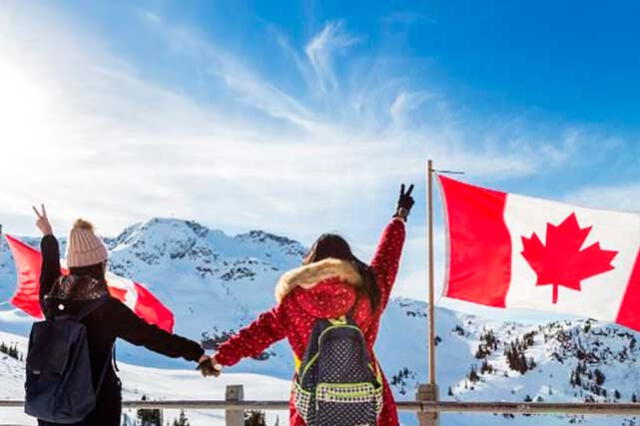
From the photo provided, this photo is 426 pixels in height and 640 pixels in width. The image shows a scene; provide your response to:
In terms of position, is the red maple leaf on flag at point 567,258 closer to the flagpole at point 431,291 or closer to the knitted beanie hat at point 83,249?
the flagpole at point 431,291

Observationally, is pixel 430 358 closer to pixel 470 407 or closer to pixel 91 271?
pixel 470 407

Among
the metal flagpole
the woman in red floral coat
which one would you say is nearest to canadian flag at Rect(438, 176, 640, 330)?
the metal flagpole

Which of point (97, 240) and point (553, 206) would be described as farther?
point (553, 206)

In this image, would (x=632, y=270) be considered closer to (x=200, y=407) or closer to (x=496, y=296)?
(x=496, y=296)

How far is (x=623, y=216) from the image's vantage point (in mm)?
5445

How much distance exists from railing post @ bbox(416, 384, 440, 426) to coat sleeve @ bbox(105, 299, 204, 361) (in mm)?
2020

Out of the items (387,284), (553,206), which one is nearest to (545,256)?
(553,206)

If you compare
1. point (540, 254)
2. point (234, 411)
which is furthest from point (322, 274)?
point (540, 254)

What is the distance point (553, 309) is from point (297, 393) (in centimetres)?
289

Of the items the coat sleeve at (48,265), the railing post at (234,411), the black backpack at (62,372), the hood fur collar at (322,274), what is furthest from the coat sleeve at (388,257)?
the railing post at (234,411)

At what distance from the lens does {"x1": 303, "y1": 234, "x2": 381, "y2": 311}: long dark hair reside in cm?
314

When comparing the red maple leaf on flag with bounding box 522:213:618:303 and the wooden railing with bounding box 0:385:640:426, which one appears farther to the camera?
the red maple leaf on flag with bounding box 522:213:618:303

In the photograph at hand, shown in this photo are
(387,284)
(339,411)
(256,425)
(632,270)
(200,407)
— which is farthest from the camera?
(256,425)

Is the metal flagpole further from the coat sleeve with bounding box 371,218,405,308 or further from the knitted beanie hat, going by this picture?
the knitted beanie hat
